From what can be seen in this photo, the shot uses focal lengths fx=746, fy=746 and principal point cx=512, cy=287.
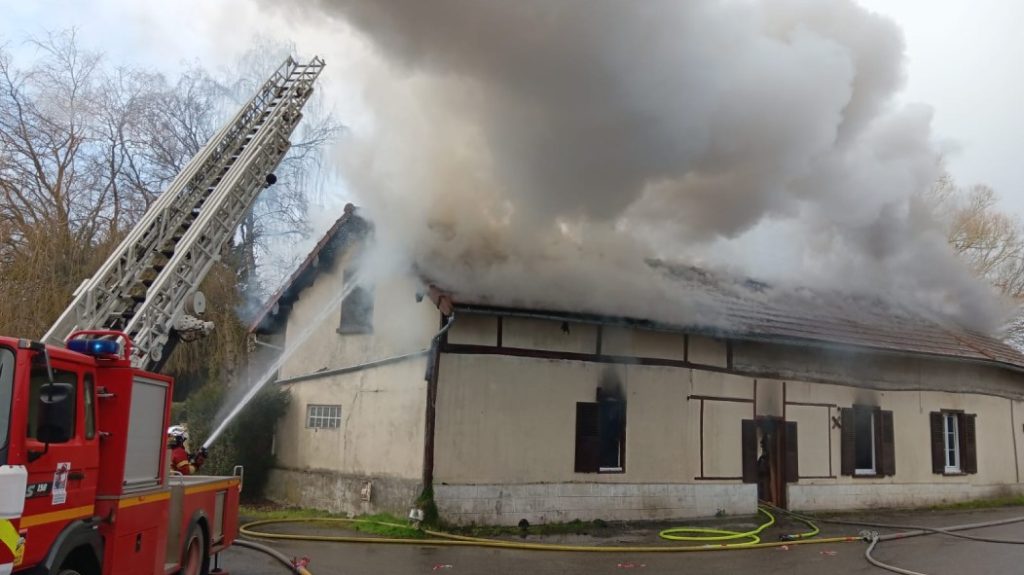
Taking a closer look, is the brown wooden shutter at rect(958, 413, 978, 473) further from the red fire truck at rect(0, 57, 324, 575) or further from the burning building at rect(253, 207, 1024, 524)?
the red fire truck at rect(0, 57, 324, 575)

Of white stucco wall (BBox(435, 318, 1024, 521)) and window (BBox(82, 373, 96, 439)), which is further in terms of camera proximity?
white stucco wall (BBox(435, 318, 1024, 521))

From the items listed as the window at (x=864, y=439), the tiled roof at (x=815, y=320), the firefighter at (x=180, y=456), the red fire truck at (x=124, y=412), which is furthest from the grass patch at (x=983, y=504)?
the red fire truck at (x=124, y=412)

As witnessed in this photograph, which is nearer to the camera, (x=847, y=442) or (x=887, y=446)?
(x=847, y=442)

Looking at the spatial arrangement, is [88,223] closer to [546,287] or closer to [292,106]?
[292,106]

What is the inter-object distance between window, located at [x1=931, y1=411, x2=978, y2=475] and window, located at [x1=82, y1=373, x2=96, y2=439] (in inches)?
696

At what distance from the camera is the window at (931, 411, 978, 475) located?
1738 centimetres

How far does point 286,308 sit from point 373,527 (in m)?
6.60

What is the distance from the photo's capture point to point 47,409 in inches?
172

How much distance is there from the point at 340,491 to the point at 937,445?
13569 millimetres

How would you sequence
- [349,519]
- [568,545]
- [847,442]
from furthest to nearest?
[847,442] → [349,519] → [568,545]

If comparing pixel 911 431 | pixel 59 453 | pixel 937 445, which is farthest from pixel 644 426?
pixel 59 453

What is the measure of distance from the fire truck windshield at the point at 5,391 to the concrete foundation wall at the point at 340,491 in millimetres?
7542

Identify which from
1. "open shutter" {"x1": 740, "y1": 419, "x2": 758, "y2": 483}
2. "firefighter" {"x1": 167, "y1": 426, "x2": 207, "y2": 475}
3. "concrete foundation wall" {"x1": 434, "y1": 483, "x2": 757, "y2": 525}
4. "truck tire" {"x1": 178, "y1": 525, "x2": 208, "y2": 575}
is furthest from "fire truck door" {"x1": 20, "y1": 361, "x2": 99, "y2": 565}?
"open shutter" {"x1": 740, "y1": 419, "x2": 758, "y2": 483}

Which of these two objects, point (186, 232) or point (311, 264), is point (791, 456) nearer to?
point (311, 264)
